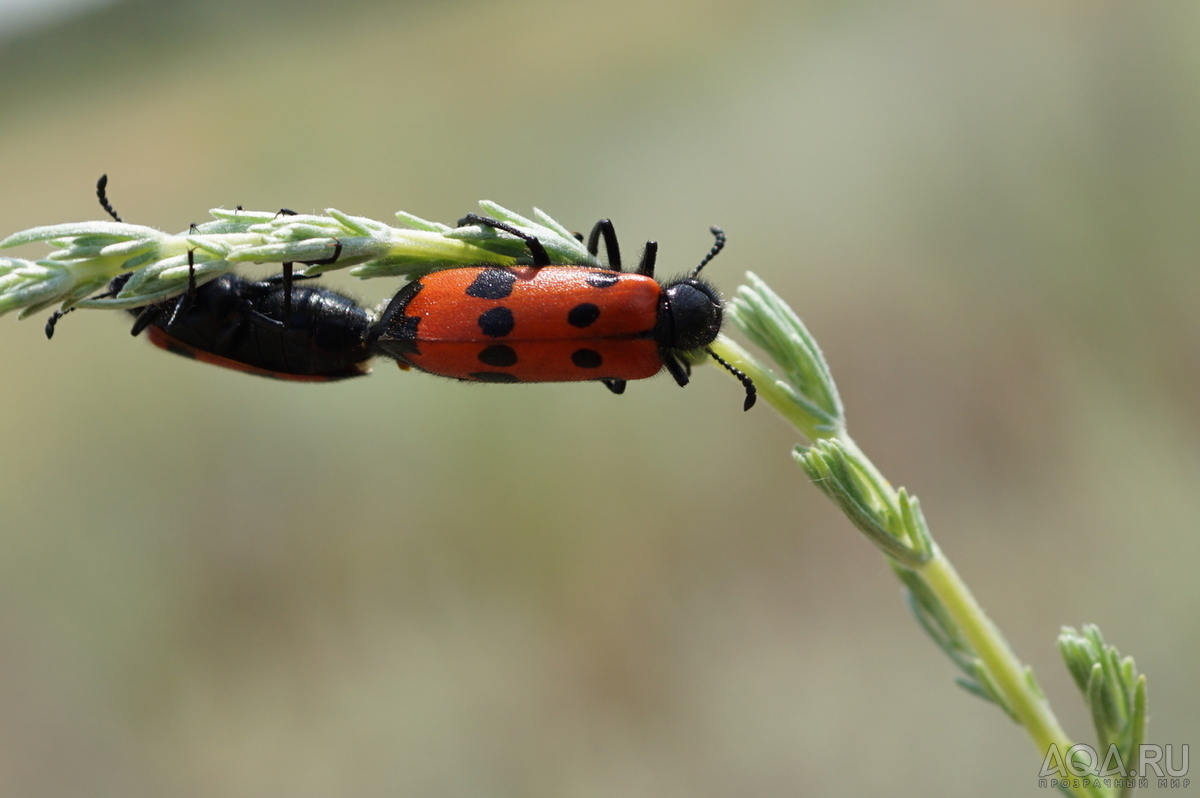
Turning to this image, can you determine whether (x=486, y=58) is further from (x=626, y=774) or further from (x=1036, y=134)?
(x=626, y=774)

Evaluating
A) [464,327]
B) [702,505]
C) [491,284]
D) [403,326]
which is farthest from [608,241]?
[702,505]

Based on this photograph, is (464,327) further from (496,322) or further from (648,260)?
(648,260)

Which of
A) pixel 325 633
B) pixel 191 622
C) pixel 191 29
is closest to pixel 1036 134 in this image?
pixel 325 633

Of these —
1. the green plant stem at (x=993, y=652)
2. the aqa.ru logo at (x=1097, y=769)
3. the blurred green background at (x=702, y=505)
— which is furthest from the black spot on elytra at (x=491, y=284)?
the blurred green background at (x=702, y=505)

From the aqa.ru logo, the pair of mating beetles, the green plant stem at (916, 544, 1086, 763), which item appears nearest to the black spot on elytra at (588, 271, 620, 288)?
the pair of mating beetles

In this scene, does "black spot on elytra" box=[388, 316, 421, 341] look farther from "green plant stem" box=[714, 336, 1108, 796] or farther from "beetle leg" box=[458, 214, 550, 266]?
"green plant stem" box=[714, 336, 1108, 796]

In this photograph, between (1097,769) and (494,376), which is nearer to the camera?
(1097,769)

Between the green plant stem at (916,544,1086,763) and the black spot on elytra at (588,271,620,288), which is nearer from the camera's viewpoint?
the green plant stem at (916,544,1086,763)
